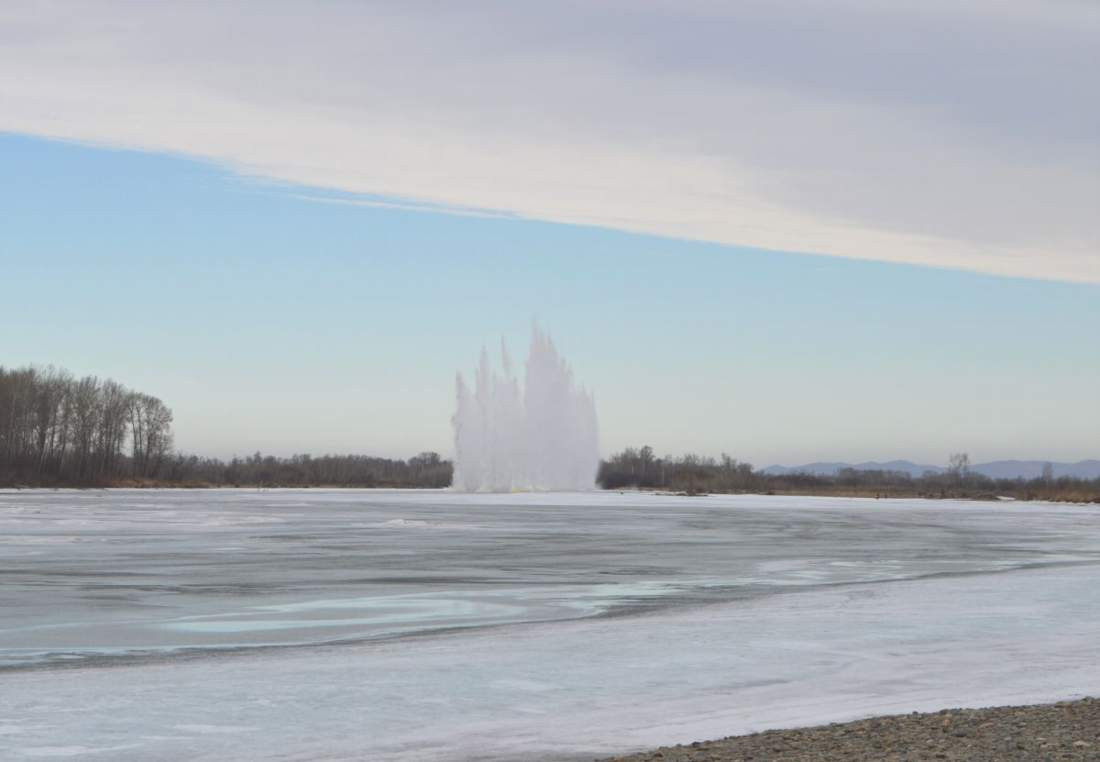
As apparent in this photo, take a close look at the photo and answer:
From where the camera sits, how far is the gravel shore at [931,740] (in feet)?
27.5

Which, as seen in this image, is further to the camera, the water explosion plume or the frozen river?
the water explosion plume

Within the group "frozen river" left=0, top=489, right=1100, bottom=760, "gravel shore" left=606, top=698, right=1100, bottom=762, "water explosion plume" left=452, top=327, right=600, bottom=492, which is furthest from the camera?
"water explosion plume" left=452, top=327, right=600, bottom=492

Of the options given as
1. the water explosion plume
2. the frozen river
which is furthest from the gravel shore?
the water explosion plume

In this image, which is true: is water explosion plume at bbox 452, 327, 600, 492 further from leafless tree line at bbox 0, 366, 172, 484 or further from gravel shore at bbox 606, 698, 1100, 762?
gravel shore at bbox 606, 698, 1100, 762

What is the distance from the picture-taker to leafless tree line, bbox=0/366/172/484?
130 m

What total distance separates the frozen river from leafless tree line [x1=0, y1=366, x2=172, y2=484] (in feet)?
346

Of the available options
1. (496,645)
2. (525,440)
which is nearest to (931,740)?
(496,645)

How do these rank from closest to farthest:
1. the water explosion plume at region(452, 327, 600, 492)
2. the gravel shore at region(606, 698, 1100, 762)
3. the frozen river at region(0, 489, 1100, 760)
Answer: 1. the gravel shore at region(606, 698, 1100, 762)
2. the frozen river at region(0, 489, 1100, 760)
3. the water explosion plume at region(452, 327, 600, 492)

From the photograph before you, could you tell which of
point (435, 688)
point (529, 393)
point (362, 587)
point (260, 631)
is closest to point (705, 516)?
point (362, 587)

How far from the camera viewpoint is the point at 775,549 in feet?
110

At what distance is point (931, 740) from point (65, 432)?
13814cm

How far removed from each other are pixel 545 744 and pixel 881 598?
11909 mm

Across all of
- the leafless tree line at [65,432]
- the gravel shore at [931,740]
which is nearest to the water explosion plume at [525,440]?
the leafless tree line at [65,432]

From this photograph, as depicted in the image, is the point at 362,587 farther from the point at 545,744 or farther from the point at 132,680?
the point at 545,744
